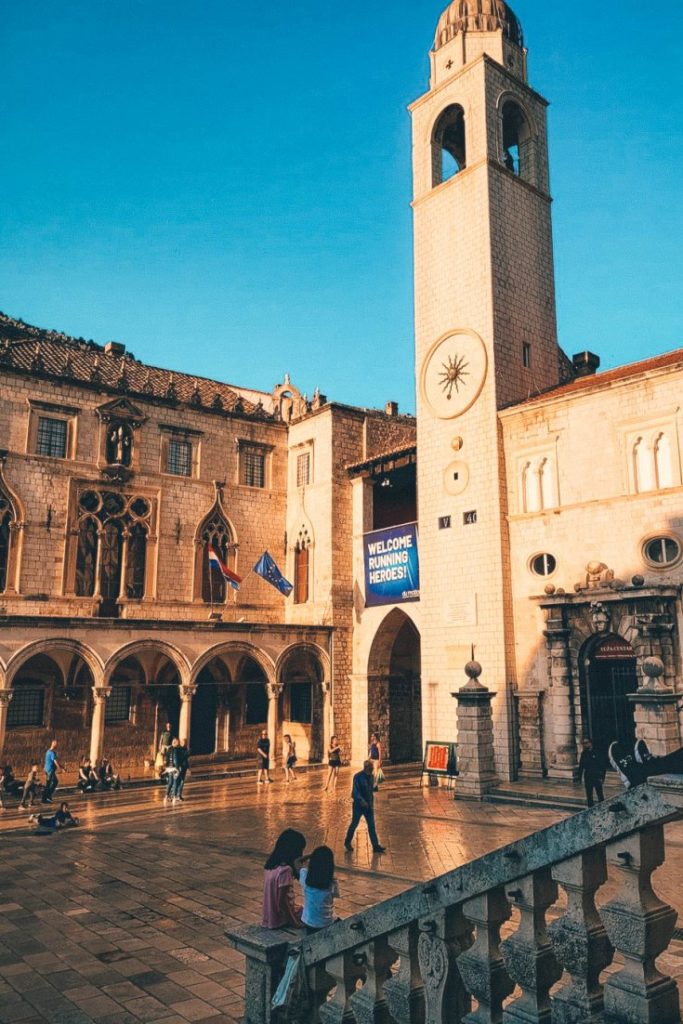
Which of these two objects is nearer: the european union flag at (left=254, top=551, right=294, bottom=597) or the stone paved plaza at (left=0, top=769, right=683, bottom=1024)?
the stone paved plaza at (left=0, top=769, right=683, bottom=1024)

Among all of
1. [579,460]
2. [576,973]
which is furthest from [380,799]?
[576,973]

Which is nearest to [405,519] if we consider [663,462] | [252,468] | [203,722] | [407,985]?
[252,468]

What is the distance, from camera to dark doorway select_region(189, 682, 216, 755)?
31328 mm

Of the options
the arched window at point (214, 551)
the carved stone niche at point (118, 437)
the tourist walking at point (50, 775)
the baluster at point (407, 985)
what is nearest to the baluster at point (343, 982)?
the baluster at point (407, 985)

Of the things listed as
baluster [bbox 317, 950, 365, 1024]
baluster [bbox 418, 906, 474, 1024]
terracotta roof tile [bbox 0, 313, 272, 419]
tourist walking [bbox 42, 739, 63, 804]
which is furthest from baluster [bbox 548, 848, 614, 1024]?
terracotta roof tile [bbox 0, 313, 272, 419]

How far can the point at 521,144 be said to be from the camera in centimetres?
2895

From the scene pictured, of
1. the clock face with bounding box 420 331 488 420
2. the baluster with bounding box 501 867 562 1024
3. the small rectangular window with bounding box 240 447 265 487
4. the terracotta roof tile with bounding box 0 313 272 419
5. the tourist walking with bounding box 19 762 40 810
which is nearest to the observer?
the baluster with bounding box 501 867 562 1024

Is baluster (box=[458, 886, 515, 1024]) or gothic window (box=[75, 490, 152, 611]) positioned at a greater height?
gothic window (box=[75, 490, 152, 611])

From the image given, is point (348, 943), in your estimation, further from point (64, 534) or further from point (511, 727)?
point (64, 534)

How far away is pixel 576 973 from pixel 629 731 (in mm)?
18716

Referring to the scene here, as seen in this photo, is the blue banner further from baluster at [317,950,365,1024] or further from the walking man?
baluster at [317,950,365,1024]

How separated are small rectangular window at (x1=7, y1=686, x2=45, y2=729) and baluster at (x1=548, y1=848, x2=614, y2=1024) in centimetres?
2649

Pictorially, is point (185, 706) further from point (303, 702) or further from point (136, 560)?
point (303, 702)

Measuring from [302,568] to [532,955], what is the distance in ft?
97.0
